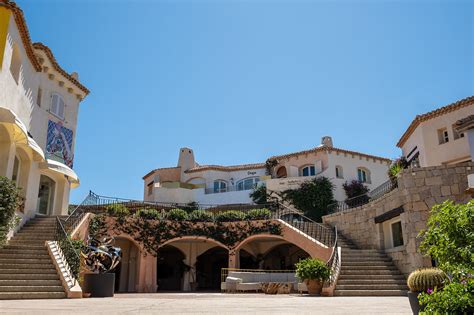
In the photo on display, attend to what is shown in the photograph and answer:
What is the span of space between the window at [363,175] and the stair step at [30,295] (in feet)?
96.3

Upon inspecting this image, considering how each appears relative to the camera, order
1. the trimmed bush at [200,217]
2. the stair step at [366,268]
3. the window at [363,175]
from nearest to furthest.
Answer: the stair step at [366,268]
the trimmed bush at [200,217]
the window at [363,175]

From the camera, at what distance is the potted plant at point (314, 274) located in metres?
15.5

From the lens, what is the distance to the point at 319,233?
74.7 ft

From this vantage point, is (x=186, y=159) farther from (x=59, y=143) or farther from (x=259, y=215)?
(x=59, y=143)

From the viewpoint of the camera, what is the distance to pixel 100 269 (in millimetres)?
14141

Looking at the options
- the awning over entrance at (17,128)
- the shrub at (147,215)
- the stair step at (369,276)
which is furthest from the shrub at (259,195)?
the awning over entrance at (17,128)

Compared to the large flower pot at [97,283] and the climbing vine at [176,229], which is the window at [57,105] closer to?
the climbing vine at [176,229]

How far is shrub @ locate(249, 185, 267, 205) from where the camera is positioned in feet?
121

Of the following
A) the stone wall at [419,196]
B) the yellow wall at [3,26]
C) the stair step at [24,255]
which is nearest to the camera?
the stair step at [24,255]

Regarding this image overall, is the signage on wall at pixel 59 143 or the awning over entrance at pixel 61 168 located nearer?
the awning over entrance at pixel 61 168

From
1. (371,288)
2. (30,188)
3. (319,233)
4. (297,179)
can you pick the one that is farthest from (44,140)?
(297,179)

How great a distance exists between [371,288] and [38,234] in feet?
44.5

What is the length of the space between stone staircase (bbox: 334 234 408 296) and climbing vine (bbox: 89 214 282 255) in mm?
5935

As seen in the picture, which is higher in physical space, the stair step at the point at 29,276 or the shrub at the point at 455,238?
the shrub at the point at 455,238
